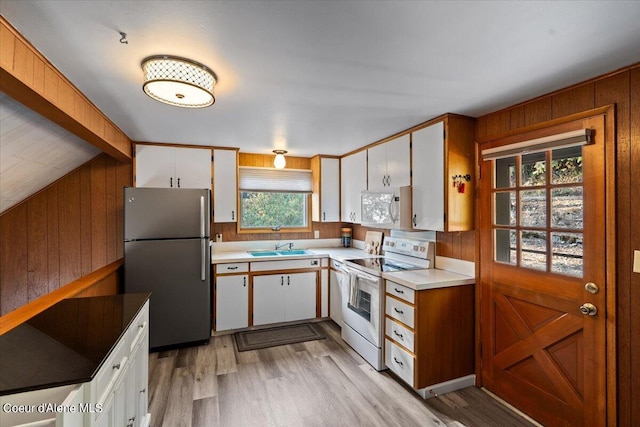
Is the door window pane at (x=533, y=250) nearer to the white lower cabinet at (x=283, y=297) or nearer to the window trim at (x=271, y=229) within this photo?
the white lower cabinet at (x=283, y=297)

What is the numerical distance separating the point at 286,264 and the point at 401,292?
1665 mm

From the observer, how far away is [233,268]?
356cm

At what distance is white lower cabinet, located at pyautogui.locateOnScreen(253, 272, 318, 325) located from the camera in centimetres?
367

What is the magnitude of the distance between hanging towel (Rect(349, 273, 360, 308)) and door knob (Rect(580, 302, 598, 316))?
177 cm

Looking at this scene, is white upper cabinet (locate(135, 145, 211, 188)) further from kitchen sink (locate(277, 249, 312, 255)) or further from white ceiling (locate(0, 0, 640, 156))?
kitchen sink (locate(277, 249, 312, 255))

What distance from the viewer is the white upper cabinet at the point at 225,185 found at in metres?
3.77

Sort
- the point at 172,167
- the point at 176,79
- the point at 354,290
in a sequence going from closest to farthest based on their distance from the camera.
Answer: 1. the point at 176,79
2. the point at 354,290
3. the point at 172,167

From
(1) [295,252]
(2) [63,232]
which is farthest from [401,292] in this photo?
(2) [63,232]

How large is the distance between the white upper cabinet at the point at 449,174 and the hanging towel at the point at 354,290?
→ 36.9 inches

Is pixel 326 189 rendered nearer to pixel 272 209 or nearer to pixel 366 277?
pixel 272 209

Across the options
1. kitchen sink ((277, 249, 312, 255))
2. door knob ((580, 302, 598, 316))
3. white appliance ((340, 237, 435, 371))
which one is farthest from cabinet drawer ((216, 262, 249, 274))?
door knob ((580, 302, 598, 316))

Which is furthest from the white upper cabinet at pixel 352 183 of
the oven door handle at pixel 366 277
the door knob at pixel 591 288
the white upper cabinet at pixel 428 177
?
the door knob at pixel 591 288

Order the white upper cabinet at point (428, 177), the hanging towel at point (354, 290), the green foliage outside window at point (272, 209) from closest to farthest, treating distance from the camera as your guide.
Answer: the white upper cabinet at point (428, 177) → the hanging towel at point (354, 290) → the green foliage outside window at point (272, 209)

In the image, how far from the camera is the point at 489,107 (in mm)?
2350
